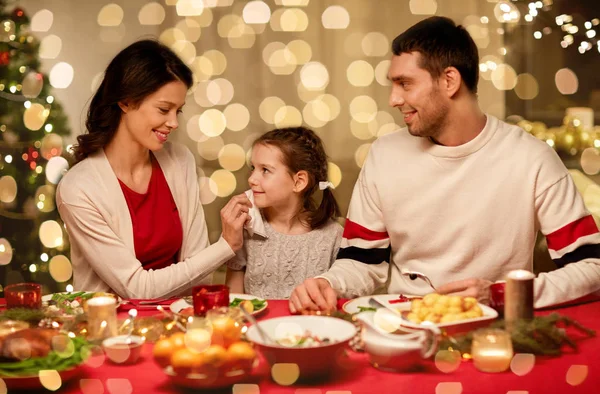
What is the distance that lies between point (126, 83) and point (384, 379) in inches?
57.1

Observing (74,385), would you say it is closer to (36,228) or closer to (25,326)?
(25,326)

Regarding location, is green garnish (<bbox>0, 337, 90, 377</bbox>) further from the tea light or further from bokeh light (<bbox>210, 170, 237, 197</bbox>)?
bokeh light (<bbox>210, 170, 237, 197</bbox>)

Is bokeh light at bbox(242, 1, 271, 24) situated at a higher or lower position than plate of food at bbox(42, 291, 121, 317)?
higher

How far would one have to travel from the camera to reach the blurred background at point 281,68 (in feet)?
13.0

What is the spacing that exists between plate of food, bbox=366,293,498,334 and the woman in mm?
934

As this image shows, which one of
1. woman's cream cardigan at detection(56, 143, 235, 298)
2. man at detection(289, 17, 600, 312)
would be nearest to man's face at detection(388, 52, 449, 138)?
man at detection(289, 17, 600, 312)

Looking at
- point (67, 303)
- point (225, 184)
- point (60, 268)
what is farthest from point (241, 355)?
point (60, 268)

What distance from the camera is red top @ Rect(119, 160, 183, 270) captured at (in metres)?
2.36

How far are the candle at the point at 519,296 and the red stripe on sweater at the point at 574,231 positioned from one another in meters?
0.57

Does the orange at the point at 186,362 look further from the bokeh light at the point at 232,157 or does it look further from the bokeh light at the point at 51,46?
the bokeh light at the point at 51,46

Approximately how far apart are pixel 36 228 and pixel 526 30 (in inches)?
115

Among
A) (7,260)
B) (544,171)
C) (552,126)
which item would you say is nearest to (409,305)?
(544,171)

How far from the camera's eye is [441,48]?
2152 mm

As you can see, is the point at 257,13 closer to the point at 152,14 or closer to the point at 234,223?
the point at 152,14
